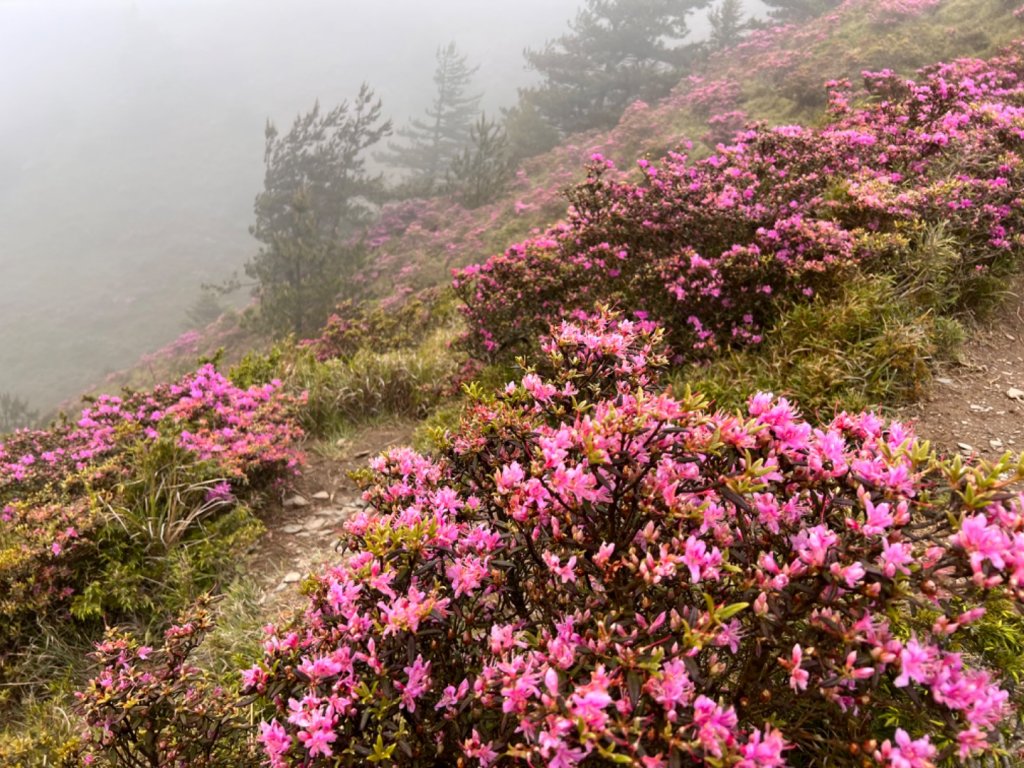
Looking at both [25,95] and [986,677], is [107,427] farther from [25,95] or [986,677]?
[25,95]

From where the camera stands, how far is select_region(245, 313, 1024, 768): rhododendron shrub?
1253 millimetres

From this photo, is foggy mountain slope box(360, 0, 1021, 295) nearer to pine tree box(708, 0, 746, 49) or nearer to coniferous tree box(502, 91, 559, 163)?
coniferous tree box(502, 91, 559, 163)

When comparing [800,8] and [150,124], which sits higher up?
[150,124]

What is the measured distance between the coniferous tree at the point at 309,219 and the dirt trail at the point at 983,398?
49.7 ft

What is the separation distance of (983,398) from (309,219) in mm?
20514

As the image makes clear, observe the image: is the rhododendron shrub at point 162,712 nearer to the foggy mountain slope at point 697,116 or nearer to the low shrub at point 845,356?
the low shrub at point 845,356

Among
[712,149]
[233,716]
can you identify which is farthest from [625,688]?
[712,149]

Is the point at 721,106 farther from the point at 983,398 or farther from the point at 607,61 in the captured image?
the point at 983,398

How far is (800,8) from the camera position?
81.0ft

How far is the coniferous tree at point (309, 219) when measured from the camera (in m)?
16.5

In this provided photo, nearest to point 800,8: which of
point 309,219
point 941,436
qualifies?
point 309,219

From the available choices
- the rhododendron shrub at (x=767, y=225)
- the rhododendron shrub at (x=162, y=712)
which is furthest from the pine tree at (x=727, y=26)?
the rhododendron shrub at (x=162, y=712)

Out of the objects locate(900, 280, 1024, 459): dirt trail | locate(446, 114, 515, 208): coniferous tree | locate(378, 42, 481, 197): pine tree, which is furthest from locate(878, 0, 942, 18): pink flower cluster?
locate(378, 42, 481, 197): pine tree

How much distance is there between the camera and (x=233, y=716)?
2.00 metres
